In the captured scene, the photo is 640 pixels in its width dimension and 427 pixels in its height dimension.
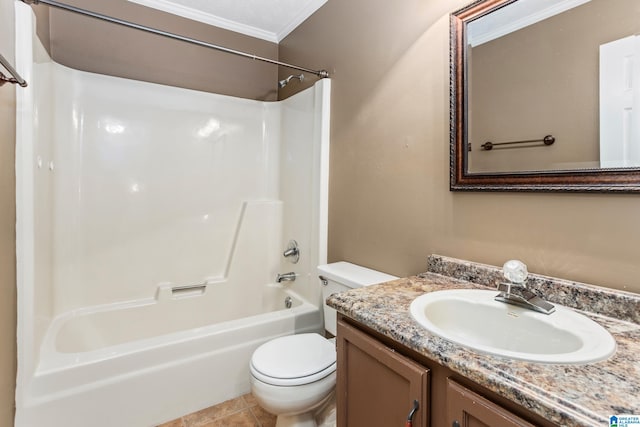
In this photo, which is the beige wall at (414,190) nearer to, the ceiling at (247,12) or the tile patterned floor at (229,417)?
the ceiling at (247,12)

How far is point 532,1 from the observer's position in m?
1.08

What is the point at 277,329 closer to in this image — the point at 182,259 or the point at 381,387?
the point at 182,259

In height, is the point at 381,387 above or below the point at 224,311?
above

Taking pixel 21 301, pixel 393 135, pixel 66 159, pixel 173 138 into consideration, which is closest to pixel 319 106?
pixel 393 135

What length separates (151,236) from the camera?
226cm

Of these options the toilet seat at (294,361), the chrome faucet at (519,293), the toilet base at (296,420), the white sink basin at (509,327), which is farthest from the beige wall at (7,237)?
the chrome faucet at (519,293)

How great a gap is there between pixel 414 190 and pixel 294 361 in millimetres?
963

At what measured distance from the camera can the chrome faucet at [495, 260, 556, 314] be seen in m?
0.93

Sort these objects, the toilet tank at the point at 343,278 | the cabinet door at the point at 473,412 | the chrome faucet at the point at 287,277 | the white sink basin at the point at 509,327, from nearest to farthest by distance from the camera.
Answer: the cabinet door at the point at 473,412, the white sink basin at the point at 509,327, the toilet tank at the point at 343,278, the chrome faucet at the point at 287,277

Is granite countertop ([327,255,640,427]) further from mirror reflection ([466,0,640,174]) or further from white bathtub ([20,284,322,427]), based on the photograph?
white bathtub ([20,284,322,427])

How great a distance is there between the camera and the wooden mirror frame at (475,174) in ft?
3.10

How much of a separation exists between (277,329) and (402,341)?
4.23 ft

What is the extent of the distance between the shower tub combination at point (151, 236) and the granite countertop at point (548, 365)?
3.55ft
